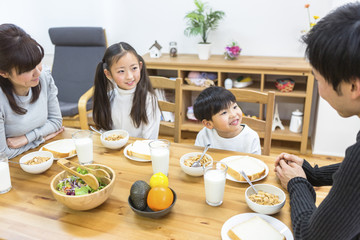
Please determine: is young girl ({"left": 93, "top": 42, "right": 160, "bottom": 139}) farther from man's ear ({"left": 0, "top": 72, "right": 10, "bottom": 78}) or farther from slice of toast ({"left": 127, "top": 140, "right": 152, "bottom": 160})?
man's ear ({"left": 0, "top": 72, "right": 10, "bottom": 78})

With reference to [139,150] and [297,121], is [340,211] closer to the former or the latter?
[139,150]

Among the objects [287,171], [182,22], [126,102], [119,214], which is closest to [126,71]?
[126,102]

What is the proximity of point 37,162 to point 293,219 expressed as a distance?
3.25 feet

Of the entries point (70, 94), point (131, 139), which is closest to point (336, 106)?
point (131, 139)

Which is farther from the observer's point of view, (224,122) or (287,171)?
(224,122)

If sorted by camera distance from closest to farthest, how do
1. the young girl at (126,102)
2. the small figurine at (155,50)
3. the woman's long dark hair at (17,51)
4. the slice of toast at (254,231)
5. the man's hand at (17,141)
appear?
the slice of toast at (254,231)
the woman's long dark hair at (17,51)
the man's hand at (17,141)
the young girl at (126,102)
the small figurine at (155,50)

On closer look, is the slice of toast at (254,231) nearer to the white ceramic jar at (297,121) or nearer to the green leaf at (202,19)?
the white ceramic jar at (297,121)

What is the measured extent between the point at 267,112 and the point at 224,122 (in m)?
0.24

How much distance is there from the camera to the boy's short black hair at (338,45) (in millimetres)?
667

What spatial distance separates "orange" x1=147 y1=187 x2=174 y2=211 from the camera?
0.95 m

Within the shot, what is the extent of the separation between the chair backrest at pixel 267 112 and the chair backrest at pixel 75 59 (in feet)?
6.91

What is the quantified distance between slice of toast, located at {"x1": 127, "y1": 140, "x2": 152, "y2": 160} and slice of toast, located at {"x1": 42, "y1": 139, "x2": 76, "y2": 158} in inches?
10.3

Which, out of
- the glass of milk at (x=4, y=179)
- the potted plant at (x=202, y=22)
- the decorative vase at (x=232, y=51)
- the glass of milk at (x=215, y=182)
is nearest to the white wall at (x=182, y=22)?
the potted plant at (x=202, y=22)

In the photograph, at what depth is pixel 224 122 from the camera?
1509 mm
